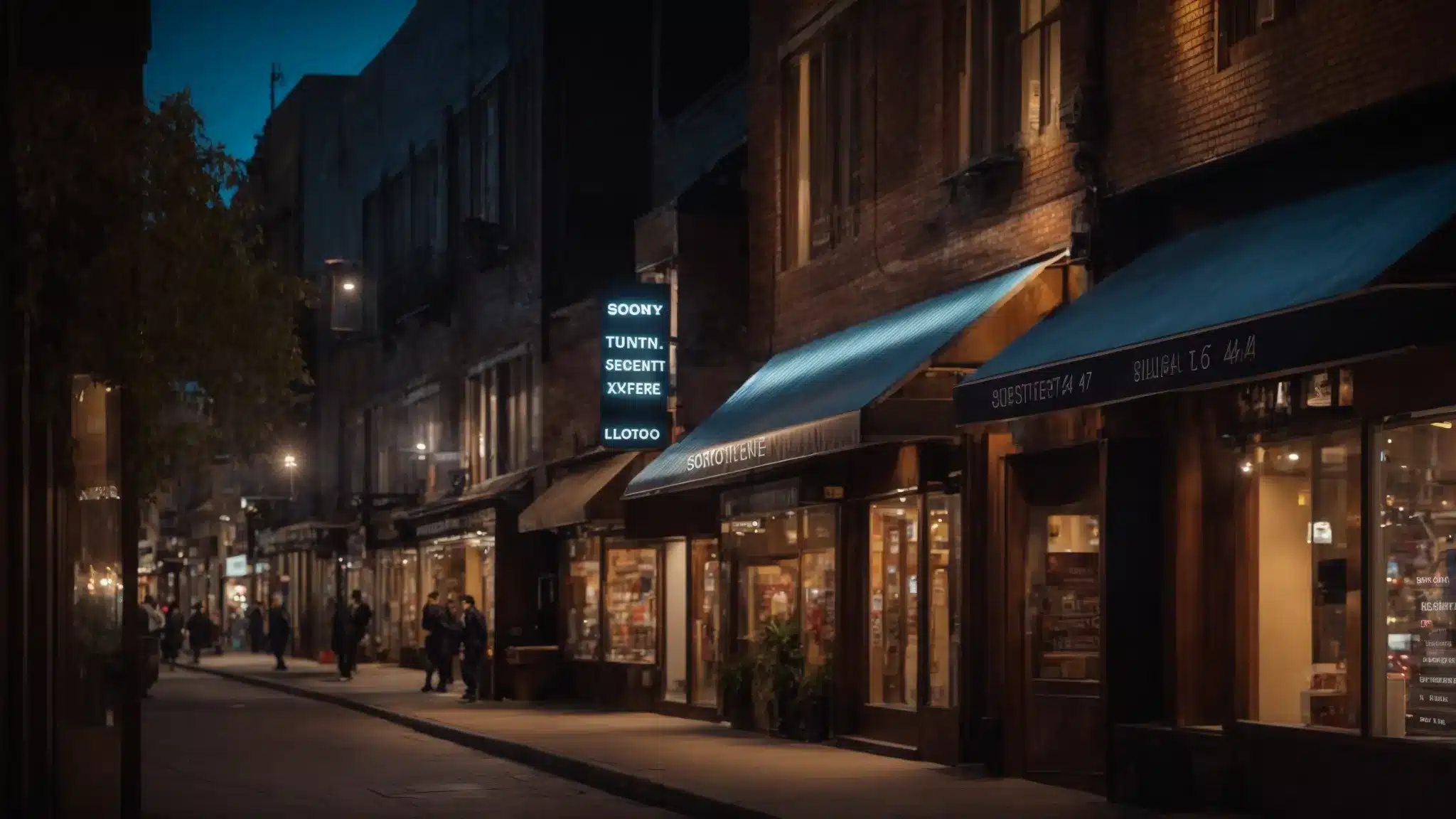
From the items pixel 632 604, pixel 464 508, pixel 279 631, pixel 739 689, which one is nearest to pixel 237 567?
pixel 279 631

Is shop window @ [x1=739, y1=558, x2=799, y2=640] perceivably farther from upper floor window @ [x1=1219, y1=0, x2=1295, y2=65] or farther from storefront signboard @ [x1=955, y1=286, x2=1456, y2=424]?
upper floor window @ [x1=1219, y1=0, x2=1295, y2=65]

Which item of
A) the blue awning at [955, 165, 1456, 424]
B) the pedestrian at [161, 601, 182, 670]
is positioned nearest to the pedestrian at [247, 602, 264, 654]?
the pedestrian at [161, 601, 182, 670]

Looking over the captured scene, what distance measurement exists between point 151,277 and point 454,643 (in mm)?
24766

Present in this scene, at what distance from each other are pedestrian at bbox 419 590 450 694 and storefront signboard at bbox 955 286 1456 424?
77.4ft

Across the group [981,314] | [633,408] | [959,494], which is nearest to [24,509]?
[981,314]

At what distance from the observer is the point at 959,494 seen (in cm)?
2122

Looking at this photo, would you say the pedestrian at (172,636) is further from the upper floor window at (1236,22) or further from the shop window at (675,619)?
the upper floor window at (1236,22)

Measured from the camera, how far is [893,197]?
23438mm

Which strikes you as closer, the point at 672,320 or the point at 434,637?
the point at 672,320

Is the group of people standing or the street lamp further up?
the street lamp

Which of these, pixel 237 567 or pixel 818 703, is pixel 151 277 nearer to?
pixel 818 703

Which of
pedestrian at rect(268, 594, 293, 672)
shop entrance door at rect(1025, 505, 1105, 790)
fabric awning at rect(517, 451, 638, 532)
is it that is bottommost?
pedestrian at rect(268, 594, 293, 672)

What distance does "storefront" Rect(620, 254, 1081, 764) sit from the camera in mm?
19422

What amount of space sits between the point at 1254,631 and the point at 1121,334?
264 cm
